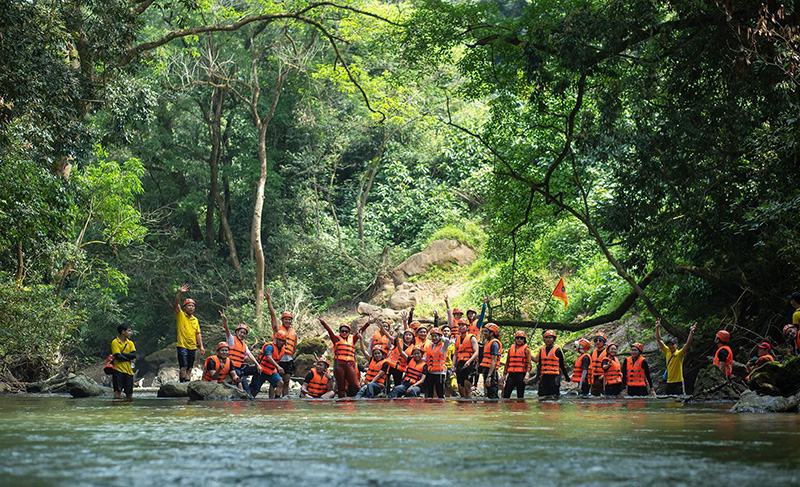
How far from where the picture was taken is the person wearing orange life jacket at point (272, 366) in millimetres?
17641

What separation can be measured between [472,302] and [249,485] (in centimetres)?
2801

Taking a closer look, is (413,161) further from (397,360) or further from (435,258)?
(397,360)

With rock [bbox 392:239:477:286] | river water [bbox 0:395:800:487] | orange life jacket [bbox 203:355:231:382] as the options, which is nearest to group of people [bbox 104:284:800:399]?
orange life jacket [bbox 203:355:231:382]

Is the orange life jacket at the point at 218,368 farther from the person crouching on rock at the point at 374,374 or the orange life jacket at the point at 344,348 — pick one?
the person crouching on rock at the point at 374,374

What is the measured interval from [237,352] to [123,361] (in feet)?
7.71

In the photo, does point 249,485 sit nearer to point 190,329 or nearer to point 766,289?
point 190,329

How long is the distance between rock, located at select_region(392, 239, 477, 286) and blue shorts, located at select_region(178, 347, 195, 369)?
1998 cm

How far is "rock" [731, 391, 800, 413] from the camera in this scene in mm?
11094

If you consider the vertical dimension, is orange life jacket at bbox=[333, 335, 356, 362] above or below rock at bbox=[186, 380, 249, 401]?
above

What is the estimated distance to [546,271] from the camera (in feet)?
106

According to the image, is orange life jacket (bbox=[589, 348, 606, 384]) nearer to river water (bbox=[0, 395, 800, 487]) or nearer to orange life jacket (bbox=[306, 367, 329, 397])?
orange life jacket (bbox=[306, 367, 329, 397])

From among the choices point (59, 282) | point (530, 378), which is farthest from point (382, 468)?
point (59, 282)

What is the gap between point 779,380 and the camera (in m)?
12.2

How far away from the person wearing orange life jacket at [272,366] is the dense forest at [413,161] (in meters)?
5.37
